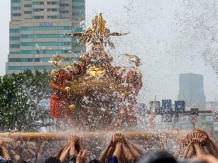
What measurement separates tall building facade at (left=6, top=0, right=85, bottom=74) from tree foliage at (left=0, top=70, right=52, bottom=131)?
63.2 m

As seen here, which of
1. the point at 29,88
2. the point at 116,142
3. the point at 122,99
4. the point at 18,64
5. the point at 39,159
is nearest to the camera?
the point at 116,142

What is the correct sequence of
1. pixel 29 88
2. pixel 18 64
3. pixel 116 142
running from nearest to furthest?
pixel 116 142 < pixel 29 88 < pixel 18 64

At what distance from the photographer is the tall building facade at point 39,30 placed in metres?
114

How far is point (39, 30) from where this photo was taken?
120 m

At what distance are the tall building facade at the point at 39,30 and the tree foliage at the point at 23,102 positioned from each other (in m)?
63.2

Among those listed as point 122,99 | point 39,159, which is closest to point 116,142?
point 39,159

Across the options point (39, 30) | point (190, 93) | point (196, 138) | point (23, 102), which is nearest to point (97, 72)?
point (196, 138)

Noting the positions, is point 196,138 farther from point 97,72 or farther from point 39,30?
point 39,30

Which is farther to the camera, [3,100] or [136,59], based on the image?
[3,100]

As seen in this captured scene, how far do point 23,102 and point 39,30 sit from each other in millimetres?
83219

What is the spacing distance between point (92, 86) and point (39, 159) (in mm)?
2367

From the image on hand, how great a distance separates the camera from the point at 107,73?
13102 mm

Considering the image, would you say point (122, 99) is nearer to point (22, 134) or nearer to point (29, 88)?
point (22, 134)

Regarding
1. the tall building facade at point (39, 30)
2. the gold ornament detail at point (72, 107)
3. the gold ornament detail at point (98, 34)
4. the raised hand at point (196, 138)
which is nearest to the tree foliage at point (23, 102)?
the gold ornament detail at point (98, 34)
